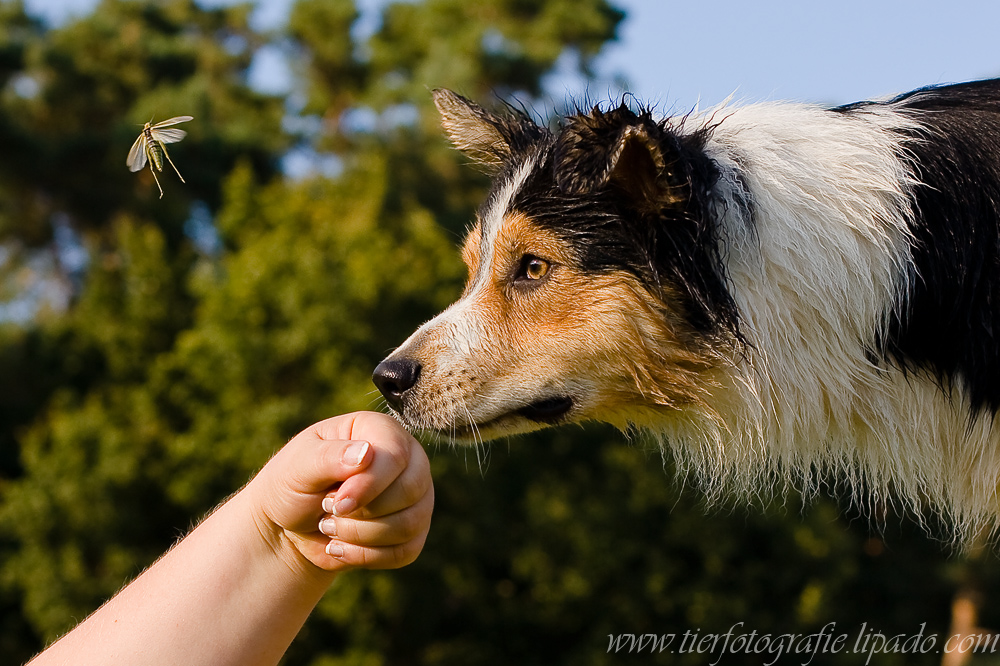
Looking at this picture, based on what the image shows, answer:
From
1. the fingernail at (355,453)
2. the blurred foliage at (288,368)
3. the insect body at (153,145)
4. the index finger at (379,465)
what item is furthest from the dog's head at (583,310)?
the blurred foliage at (288,368)

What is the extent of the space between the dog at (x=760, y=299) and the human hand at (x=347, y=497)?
1.13 meters

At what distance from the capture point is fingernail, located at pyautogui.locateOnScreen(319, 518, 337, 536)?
2297 millimetres

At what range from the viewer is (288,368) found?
20156 mm

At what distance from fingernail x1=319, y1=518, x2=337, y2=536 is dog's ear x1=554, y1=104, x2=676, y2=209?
1.52 m

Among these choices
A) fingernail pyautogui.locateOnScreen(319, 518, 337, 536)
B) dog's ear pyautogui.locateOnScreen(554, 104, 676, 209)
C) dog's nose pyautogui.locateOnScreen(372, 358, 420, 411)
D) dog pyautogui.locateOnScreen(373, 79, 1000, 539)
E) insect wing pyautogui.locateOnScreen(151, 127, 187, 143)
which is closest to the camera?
fingernail pyautogui.locateOnScreen(319, 518, 337, 536)

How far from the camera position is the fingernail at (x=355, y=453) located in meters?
2.19

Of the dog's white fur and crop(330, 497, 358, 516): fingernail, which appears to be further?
the dog's white fur

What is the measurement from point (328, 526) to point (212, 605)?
31 centimetres

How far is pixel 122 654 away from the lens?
2197mm

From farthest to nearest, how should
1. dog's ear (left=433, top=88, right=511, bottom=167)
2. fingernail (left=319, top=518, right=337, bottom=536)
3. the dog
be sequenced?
1. dog's ear (left=433, top=88, right=511, bottom=167)
2. the dog
3. fingernail (left=319, top=518, right=337, bottom=536)

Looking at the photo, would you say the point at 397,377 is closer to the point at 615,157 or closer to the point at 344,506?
the point at 615,157

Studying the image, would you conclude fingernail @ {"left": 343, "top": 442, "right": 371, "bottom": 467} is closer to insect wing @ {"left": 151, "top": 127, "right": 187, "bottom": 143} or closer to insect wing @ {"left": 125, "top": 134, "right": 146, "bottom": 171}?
insect wing @ {"left": 125, "top": 134, "right": 146, "bottom": 171}

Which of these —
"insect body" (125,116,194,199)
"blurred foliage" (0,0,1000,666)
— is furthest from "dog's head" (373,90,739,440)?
"blurred foliage" (0,0,1000,666)

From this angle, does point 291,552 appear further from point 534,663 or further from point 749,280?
point 534,663
